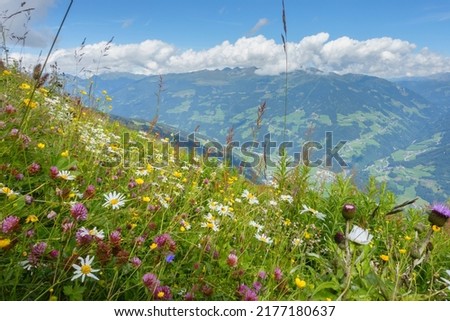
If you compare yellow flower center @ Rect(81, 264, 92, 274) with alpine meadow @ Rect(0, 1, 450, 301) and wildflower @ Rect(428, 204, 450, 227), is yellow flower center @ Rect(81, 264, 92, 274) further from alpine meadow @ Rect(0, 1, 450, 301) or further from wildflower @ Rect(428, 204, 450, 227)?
wildflower @ Rect(428, 204, 450, 227)

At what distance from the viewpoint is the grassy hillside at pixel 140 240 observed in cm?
175

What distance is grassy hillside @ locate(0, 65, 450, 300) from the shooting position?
1.75 m

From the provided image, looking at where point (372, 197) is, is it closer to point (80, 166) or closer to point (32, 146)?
point (80, 166)

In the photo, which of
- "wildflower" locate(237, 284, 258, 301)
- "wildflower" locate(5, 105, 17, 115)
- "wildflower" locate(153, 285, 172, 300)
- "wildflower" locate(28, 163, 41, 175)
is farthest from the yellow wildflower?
"wildflower" locate(5, 105, 17, 115)

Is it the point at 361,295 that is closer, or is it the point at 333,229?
the point at 361,295

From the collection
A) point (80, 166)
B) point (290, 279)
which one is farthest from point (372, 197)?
point (80, 166)

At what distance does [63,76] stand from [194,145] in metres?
2.13

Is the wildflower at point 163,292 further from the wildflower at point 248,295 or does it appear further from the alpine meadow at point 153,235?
the wildflower at point 248,295

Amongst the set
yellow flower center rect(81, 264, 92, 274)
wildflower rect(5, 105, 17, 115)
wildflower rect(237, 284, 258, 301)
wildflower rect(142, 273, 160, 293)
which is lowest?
wildflower rect(237, 284, 258, 301)

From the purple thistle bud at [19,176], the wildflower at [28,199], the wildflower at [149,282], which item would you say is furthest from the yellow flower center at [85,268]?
the purple thistle bud at [19,176]

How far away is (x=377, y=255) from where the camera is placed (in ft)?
12.9

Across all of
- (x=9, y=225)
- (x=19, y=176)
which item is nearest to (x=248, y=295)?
(x=9, y=225)
